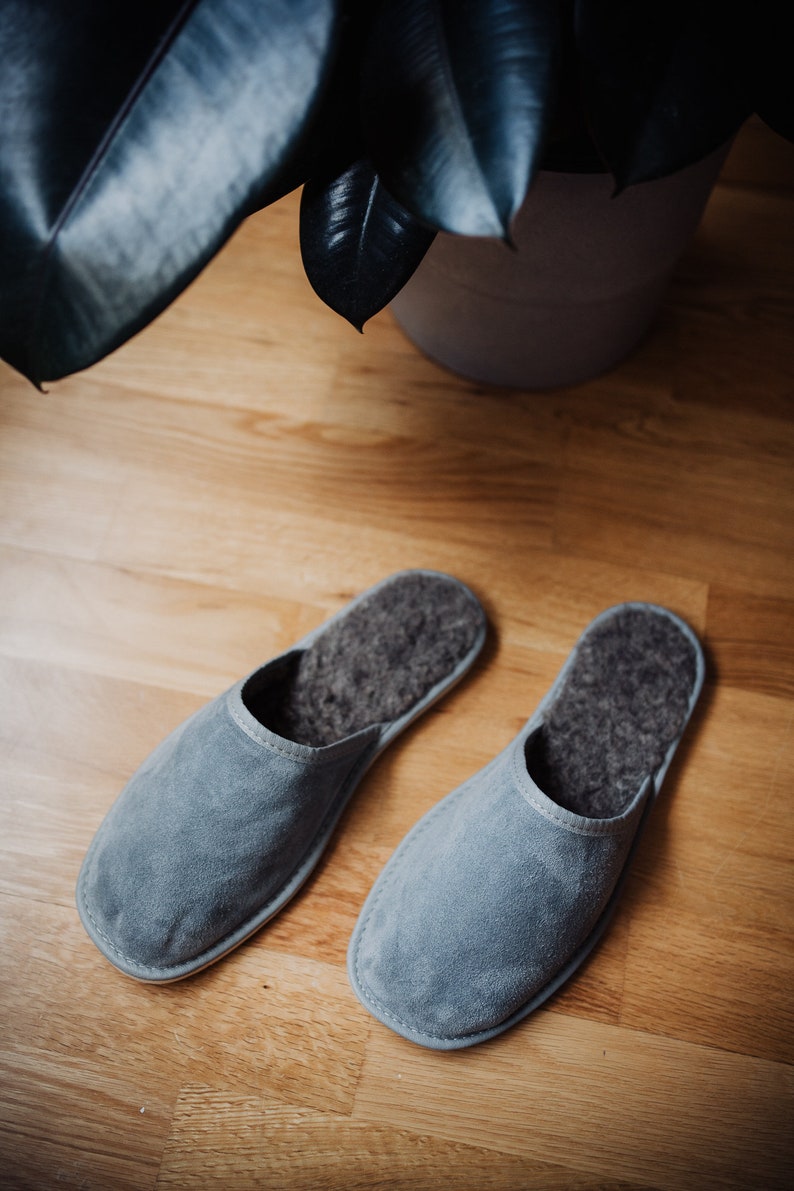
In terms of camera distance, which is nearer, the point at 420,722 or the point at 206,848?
the point at 206,848

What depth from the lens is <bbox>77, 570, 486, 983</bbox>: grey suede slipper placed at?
785mm

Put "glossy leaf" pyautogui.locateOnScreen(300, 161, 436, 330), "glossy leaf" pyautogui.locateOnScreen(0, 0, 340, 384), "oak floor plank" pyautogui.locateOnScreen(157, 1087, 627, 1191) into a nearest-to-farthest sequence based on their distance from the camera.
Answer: "glossy leaf" pyautogui.locateOnScreen(0, 0, 340, 384)
"glossy leaf" pyautogui.locateOnScreen(300, 161, 436, 330)
"oak floor plank" pyautogui.locateOnScreen(157, 1087, 627, 1191)

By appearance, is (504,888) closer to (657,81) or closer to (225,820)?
(225,820)

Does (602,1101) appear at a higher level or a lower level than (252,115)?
lower

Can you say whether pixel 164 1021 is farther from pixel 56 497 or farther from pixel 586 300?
pixel 586 300

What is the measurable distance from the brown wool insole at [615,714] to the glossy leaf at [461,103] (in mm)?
542

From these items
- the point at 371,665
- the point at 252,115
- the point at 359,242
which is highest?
the point at 252,115

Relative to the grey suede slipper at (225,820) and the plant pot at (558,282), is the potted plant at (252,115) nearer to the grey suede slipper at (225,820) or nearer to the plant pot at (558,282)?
the plant pot at (558,282)

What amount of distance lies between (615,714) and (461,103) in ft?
1.98

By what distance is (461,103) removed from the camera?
49 centimetres

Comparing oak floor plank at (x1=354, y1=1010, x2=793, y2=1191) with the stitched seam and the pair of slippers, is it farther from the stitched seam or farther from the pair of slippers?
the stitched seam

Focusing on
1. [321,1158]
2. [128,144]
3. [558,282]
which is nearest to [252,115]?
[128,144]

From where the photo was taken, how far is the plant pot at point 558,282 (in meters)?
0.71

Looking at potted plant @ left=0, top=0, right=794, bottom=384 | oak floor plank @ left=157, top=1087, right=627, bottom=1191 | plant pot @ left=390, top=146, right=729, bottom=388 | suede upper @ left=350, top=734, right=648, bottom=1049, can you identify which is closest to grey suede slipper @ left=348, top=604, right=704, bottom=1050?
suede upper @ left=350, top=734, right=648, bottom=1049
